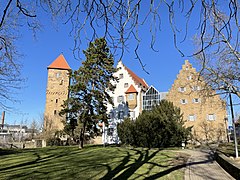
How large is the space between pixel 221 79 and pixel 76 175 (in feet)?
37.4

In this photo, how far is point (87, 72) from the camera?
29016 mm

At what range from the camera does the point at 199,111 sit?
35.8m

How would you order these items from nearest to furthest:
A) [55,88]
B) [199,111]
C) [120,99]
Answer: [199,111]
[120,99]
[55,88]

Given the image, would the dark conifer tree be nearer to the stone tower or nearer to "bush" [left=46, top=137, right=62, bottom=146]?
"bush" [left=46, top=137, right=62, bottom=146]

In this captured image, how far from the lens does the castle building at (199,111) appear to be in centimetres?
3447

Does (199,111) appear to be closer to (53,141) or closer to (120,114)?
(120,114)

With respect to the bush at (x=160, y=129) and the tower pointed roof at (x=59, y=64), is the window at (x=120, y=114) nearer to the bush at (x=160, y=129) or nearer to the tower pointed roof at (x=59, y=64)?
the bush at (x=160, y=129)

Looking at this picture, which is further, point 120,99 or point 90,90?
point 120,99

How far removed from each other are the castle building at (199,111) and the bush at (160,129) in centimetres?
915

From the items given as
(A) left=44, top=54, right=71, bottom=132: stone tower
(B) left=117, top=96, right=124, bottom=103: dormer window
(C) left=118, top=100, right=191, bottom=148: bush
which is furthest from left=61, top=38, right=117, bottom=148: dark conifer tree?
(A) left=44, top=54, right=71, bottom=132: stone tower

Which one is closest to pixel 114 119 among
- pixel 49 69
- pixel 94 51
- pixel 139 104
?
pixel 139 104

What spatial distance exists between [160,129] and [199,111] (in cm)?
1358

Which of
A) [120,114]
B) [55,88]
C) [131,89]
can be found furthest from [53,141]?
[55,88]

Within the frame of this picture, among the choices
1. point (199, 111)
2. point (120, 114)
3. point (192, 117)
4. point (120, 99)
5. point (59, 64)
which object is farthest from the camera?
point (59, 64)
